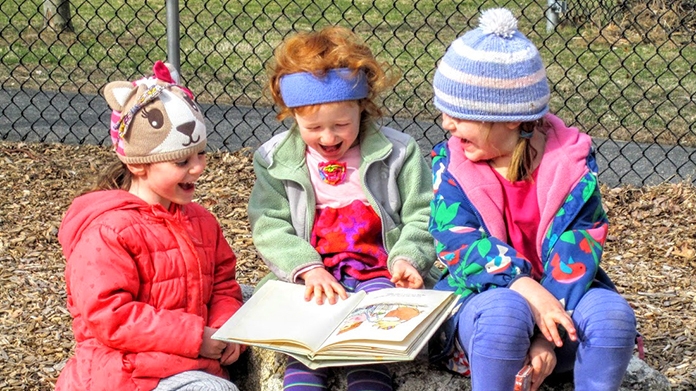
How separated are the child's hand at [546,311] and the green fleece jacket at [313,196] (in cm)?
51

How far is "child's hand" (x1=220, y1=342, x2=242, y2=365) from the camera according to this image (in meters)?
2.98

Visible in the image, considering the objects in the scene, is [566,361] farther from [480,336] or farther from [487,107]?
[487,107]

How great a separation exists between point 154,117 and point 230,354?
75 cm

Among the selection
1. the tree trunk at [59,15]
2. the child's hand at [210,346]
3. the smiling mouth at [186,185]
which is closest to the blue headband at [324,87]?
the smiling mouth at [186,185]

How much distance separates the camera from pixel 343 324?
2.80m

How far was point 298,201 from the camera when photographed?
3.29 meters

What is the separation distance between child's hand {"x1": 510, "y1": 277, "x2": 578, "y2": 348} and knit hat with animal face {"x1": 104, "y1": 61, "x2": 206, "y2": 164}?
1043 millimetres

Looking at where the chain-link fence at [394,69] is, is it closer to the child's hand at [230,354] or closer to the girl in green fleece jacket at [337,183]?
the girl in green fleece jacket at [337,183]

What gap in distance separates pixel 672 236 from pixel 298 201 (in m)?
2.69

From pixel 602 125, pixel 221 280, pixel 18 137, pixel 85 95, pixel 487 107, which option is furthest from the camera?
pixel 85 95

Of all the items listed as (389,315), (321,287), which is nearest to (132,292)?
(321,287)

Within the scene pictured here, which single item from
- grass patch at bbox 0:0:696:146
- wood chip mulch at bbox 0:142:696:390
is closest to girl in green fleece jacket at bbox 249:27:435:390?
wood chip mulch at bbox 0:142:696:390

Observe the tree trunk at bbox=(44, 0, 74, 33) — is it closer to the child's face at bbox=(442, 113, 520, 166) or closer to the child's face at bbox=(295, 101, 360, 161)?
the child's face at bbox=(295, 101, 360, 161)

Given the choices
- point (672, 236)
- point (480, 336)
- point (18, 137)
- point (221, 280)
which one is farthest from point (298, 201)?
point (18, 137)
